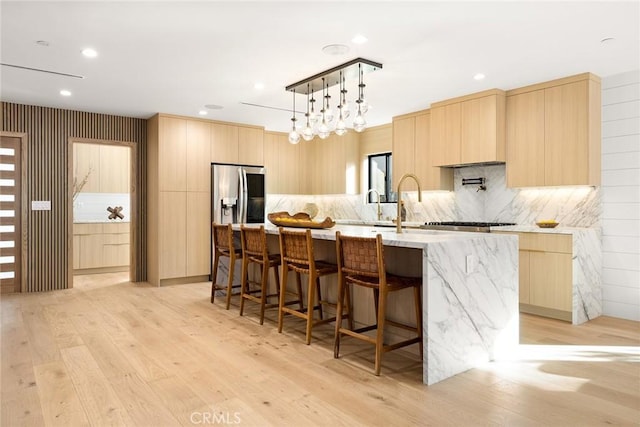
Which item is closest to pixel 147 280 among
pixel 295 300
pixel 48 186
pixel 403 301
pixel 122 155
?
pixel 48 186

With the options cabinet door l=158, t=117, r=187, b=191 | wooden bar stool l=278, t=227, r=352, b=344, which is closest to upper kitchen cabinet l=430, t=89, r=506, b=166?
wooden bar stool l=278, t=227, r=352, b=344

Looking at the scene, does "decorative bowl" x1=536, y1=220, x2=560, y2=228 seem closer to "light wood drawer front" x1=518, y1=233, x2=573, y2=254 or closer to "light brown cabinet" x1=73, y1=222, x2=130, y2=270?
"light wood drawer front" x1=518, y1=233, x2=573, y2=254

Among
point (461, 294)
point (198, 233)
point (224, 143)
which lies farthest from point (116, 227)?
point (461, 294)

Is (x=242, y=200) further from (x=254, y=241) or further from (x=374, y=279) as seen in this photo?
(x=374, y=279)

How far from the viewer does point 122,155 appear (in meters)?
7.77

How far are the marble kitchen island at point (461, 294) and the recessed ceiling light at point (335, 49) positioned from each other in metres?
1.56

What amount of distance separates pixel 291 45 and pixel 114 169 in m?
5.41

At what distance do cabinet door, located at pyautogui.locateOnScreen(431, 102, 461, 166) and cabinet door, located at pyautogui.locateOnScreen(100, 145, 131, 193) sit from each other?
17.1 ft

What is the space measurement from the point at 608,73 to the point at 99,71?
5.07m

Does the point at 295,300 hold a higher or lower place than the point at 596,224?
lower

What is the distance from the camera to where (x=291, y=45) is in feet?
11.8

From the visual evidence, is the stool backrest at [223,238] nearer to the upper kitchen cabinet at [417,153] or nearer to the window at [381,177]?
the upper kitchen cabinet at [417,153]

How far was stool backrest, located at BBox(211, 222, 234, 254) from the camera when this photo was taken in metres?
4.66

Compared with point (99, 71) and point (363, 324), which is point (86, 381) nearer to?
point (363, 324)
